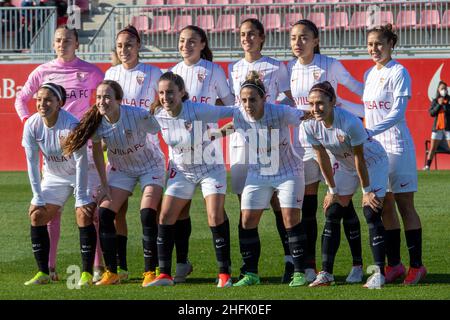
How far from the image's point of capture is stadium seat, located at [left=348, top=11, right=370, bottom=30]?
2248 cm

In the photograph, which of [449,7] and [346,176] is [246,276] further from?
[449,7]

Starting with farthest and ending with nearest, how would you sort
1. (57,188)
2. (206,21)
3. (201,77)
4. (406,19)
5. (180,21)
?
(180,21), (206,21), (406,19), (201,77), (57,188)

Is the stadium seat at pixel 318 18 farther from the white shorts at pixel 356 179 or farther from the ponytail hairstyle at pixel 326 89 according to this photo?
the ponytail hairstyle at pixel 326 89

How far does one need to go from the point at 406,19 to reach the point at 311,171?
541 inches

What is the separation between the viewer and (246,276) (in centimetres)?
875

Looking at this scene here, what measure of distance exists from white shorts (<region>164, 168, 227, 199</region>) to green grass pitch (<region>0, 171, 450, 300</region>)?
0.77 m

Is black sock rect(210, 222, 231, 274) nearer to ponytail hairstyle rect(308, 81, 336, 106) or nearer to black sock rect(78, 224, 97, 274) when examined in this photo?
black sock rect(78, 224, 97, 274)

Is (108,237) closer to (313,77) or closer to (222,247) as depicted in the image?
(222,247)

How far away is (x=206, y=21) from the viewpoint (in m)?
23.0

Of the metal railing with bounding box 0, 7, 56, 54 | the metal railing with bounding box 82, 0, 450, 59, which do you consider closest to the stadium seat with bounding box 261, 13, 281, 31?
the metal railing with bounding box 82, 0, 450, 59

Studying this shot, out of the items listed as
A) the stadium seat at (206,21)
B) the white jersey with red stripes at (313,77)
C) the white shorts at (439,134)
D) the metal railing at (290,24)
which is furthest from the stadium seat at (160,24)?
the white jersey with red stripes at (313,77)

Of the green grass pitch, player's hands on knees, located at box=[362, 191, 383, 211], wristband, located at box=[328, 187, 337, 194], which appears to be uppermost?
wristband, located at box=[328, 187, 337, 194]

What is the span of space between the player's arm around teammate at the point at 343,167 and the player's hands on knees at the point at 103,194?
1763 mm

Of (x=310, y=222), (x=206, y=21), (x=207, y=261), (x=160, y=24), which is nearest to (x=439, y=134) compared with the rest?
(x=206, y=21)
